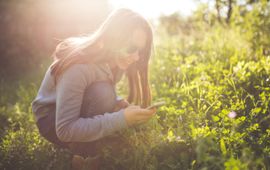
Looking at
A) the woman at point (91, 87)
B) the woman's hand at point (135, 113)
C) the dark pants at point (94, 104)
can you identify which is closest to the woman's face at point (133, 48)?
the woman at point (91, 87)

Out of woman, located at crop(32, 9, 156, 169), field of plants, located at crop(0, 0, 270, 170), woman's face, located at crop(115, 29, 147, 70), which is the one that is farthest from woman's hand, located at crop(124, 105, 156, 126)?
woman's face, located at crop(115, 29, 147, 70)

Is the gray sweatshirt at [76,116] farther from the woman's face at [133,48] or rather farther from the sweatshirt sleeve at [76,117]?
the woman's face at [133,48]

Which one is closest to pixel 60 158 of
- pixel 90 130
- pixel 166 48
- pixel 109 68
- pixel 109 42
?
pixel 90 130


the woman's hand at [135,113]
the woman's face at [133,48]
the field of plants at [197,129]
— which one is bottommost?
the field of plants at [197,129]

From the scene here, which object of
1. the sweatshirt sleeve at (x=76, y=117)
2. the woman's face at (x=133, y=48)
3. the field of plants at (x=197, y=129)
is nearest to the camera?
the field of plants at (x=197, y=129)

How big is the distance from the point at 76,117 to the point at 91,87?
25cm

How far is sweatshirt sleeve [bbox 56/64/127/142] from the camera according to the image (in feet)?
7.20

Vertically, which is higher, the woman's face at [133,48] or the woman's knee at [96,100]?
the woman's face at [133,48]

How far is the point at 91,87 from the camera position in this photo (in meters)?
2.38

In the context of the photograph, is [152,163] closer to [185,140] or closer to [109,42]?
[185,140]

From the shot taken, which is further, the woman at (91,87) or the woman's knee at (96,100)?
the woman's knee at (96,100)

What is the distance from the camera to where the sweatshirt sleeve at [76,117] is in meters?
2.19

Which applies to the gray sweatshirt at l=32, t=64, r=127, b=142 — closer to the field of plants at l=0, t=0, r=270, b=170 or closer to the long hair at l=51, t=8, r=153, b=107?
the long hair at l=51, t=8, r=153, b=107

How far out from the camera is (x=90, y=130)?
222cm
